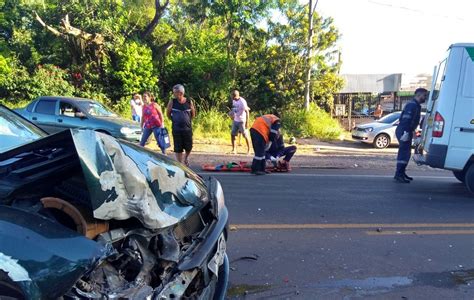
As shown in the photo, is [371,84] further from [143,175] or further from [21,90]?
[143,175]

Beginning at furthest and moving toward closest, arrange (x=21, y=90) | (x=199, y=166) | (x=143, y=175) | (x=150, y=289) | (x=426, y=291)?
(x=21, y=90) → (x=199, y=166) → (x=426, y=291) → (x=143, y=175) → (x=150, y=289)

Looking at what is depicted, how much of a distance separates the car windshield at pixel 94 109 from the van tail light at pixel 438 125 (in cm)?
894

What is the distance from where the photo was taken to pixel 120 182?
2418 millimetres

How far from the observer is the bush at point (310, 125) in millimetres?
17641

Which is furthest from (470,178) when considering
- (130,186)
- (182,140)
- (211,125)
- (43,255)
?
(211,125)

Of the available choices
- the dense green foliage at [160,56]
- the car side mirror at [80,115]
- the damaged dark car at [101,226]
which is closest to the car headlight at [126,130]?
the car side mirror at [80,115]

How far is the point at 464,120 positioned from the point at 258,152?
364 centimetres

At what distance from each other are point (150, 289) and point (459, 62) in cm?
664

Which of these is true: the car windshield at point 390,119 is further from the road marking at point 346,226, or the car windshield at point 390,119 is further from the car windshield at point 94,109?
the road marking at point 346,226

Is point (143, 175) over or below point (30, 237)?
over

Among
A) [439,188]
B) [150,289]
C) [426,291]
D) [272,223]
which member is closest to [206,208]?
[150,289]

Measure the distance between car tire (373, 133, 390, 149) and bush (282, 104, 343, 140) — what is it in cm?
201

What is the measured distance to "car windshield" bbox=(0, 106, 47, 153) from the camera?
3635 mm

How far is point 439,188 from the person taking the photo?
7.96m
